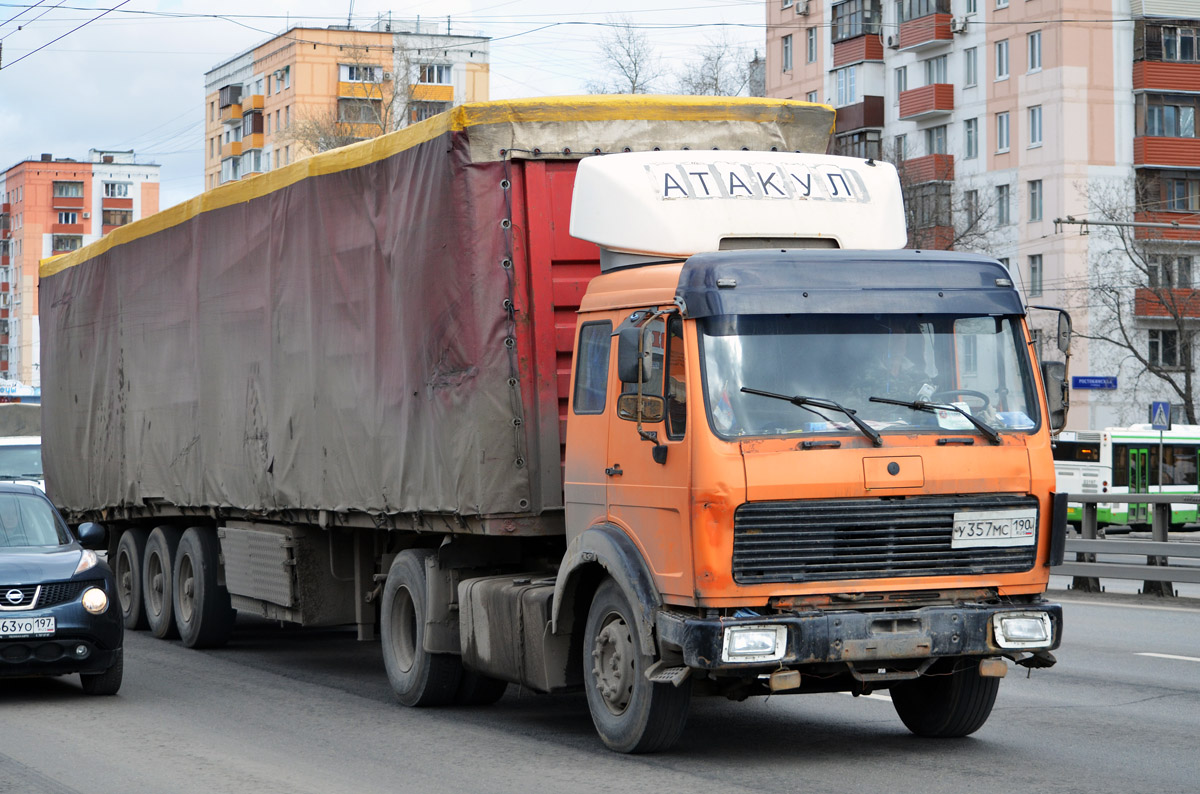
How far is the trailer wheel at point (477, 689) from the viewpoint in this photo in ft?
36.2

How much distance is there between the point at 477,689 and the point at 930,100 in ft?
183

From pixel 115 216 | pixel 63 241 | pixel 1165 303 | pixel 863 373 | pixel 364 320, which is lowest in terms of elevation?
pixel 863 373

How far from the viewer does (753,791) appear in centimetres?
788

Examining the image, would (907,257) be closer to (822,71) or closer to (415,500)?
(415,500)

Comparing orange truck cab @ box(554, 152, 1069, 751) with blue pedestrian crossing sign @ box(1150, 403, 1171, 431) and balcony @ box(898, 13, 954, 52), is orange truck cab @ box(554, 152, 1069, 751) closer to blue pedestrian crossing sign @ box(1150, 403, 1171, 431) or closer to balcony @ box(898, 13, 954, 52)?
A: blue pedestrian crossing sign @ box(1150, 403, 1171, 431)

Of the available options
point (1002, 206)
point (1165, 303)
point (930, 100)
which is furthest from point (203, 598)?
point (930, 100)

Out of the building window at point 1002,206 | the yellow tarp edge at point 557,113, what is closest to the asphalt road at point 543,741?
the yellow tarp edge at point 557,113

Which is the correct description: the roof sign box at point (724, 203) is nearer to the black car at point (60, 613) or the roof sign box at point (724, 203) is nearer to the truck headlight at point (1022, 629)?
the truck headlight at point (1022, 629)

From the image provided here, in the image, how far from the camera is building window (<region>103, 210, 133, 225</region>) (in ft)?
458

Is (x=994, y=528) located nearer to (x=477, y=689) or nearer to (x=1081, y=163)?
(x=477, y=689)

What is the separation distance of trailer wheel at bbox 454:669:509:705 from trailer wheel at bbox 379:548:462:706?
0.06 m

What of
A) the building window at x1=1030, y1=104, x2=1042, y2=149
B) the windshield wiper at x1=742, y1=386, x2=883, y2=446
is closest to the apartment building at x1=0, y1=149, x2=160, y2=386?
the building window at x1=1030, y1=104, x2=1042, y2=149

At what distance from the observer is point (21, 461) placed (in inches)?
1050

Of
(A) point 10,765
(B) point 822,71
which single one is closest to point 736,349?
(A) point 10,765
